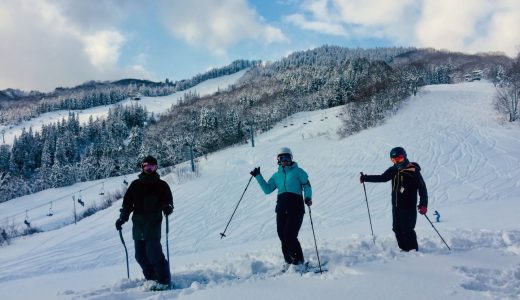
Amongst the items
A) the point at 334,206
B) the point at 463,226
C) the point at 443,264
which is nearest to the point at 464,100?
the point at 334,206

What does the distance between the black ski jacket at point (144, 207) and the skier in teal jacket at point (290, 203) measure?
6.05 feet

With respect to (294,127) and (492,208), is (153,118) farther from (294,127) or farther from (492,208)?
(492,208)

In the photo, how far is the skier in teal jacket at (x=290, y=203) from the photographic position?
19.7ft

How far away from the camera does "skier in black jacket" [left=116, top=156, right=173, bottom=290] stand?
568 centimetres

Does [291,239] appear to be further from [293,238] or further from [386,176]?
[386,176]

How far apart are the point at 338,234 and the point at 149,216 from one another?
5.64 meters

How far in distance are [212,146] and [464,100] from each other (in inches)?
1724

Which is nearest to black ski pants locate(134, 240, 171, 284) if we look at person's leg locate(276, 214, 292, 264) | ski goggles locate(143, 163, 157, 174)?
ski goggles locate(143, 163, 157, 174)

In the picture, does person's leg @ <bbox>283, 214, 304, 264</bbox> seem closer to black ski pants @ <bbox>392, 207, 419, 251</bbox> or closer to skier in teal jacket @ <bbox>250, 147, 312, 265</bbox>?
skier in teal jacket @ <bbox>250, 147, 312, 265</bbox>

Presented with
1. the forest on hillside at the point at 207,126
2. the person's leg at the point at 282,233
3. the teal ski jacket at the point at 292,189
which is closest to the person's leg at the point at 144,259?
the person's leg at the point at 282,233

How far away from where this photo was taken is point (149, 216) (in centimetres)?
576

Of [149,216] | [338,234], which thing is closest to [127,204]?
[149,216]

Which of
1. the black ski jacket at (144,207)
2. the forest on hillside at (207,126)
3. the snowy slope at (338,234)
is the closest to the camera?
the snowy slope at (338,234)

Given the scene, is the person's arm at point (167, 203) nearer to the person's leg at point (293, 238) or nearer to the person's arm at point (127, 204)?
the person's arm at point (127, 204)
